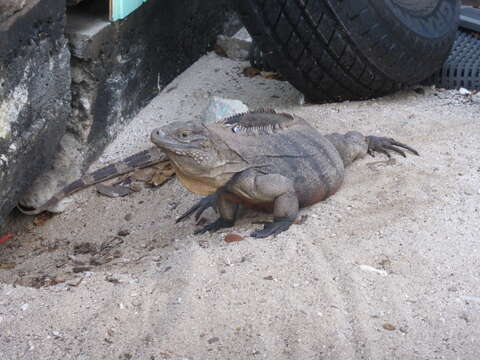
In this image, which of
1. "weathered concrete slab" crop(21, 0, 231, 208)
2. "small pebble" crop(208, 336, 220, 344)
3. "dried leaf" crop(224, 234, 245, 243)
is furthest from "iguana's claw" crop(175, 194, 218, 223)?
"small pebble" crop(208, 336, 220, 344)

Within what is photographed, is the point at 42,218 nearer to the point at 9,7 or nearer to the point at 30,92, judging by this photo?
the point at 30,92

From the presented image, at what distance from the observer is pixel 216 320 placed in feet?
10.2

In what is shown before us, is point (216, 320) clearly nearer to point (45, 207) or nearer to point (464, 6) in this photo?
point (45, 207)

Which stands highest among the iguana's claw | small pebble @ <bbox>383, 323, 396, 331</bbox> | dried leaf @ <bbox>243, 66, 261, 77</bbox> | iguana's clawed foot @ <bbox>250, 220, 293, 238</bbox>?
small pebble @ <bbox>383, 323, 396, 331</bbox>

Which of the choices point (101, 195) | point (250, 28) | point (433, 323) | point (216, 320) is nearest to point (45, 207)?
point (101, 195)

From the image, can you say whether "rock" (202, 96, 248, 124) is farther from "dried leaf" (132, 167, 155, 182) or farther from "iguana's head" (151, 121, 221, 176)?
"iguana's head" (151, 121, 221, 176)

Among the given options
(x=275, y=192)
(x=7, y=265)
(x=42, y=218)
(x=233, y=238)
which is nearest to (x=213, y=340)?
(x=233, y=238)

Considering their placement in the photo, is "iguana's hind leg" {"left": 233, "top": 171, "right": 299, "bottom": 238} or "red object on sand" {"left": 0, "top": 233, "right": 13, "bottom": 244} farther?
"red object on sand" {"left": 0, "top": 233, "right": 13, "bottom": 244}

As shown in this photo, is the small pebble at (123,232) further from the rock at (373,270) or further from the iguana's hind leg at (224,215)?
the rock at (373,270)

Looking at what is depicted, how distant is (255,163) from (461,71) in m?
2.65

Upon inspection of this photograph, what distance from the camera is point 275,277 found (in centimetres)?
334

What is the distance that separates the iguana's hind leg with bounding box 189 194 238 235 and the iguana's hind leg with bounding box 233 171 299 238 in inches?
8.3

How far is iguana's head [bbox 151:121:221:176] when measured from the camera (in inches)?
143

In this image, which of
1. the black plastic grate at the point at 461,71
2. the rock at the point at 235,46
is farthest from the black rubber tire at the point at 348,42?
→ the rock at the point at 235,46
